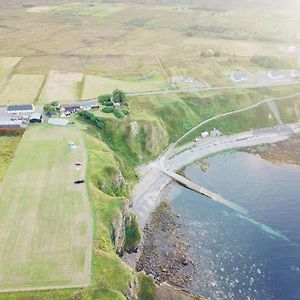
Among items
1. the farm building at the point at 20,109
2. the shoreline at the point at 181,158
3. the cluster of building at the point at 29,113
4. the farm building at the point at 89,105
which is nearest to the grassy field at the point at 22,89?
the cluster of building at the point at 29,113

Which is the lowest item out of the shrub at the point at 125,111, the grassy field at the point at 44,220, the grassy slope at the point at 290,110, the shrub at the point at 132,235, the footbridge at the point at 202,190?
the grassy slope at the point at 290,110

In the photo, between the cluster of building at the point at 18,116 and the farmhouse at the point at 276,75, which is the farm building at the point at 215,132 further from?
the cluster of building at the point at 18,116

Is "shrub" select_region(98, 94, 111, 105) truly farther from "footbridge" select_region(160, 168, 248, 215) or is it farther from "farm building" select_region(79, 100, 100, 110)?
"footbridge" select_region(160, 168, 248, 215)

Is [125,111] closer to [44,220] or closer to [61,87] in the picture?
[61,87]

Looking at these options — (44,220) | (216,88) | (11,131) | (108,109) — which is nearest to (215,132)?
(216,88)

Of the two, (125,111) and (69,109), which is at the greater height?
(69,109)

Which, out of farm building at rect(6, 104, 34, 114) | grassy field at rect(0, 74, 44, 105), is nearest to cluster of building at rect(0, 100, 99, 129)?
farm building at rect(6, 104, 34, 114)
